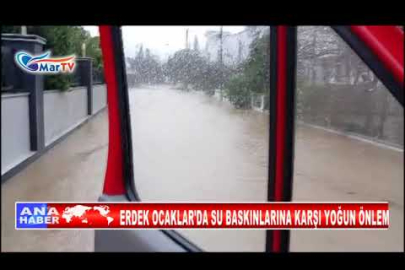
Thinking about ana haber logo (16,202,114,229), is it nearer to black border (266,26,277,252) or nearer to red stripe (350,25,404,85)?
black border (266,26,277,252)

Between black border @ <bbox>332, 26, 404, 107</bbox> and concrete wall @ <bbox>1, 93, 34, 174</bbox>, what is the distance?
3912 millimetres

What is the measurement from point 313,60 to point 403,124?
410 millimetres

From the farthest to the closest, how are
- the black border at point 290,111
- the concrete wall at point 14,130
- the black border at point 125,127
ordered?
the concrete wall at point 14,130, the black border at point 125,127, the black border at point 290,111

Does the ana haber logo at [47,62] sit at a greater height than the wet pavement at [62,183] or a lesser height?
greater

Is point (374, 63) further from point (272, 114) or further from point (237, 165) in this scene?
point (237, 165)

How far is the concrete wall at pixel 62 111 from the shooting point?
5852 millimetres

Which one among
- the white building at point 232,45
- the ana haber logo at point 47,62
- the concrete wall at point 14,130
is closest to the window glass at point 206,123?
the white building at point 232,45

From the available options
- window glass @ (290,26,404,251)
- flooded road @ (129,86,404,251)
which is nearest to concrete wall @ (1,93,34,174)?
flooded road @ (129,86,404,251)

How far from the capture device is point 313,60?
151 centimetres

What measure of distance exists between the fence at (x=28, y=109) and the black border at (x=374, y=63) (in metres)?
2.59

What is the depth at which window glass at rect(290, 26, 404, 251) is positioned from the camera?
133 centimetres

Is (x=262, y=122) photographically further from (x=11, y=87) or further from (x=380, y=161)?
(x=11, y=87)

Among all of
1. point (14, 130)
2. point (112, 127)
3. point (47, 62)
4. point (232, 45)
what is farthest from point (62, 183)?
point (232, 45)

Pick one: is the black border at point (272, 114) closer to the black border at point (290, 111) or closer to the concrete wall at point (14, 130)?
the black border at point (290, 111)
